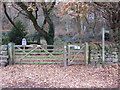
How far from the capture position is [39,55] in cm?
744

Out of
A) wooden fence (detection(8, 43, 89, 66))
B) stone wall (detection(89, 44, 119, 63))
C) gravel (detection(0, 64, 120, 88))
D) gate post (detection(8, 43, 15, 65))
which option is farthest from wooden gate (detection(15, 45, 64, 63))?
stone wall (detection(89, 44, 119, 63))

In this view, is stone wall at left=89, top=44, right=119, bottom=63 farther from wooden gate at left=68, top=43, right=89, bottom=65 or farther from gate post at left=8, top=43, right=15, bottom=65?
gate post at left=8, top=43, right=15, bottom=65

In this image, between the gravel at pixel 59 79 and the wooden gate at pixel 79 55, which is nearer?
the gravel at pixel 59 79

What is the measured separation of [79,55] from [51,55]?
125 centimetres

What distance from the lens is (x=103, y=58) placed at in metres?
6.97

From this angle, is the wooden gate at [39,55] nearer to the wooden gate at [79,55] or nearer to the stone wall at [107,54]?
the wooden gate at [79,55]

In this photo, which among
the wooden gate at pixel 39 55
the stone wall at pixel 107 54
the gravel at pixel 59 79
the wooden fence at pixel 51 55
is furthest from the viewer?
the wooden gate at pixel 39 55

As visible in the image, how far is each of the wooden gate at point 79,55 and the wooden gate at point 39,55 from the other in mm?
363

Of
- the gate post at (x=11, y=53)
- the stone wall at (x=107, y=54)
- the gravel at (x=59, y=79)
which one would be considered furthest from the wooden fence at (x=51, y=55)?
the gravel at (x=59, y=79)

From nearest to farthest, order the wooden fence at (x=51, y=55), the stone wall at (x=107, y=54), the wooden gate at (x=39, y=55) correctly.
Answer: the stone wall at (x=107, y=54), the wooden fence at (x=51, y=55), the wooden gate at (x=39, y=55)

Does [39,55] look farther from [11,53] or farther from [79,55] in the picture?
[79,55]

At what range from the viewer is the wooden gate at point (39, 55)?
729cm

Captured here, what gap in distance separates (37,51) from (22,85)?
3060 mm

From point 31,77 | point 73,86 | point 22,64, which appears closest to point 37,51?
point 22,64
